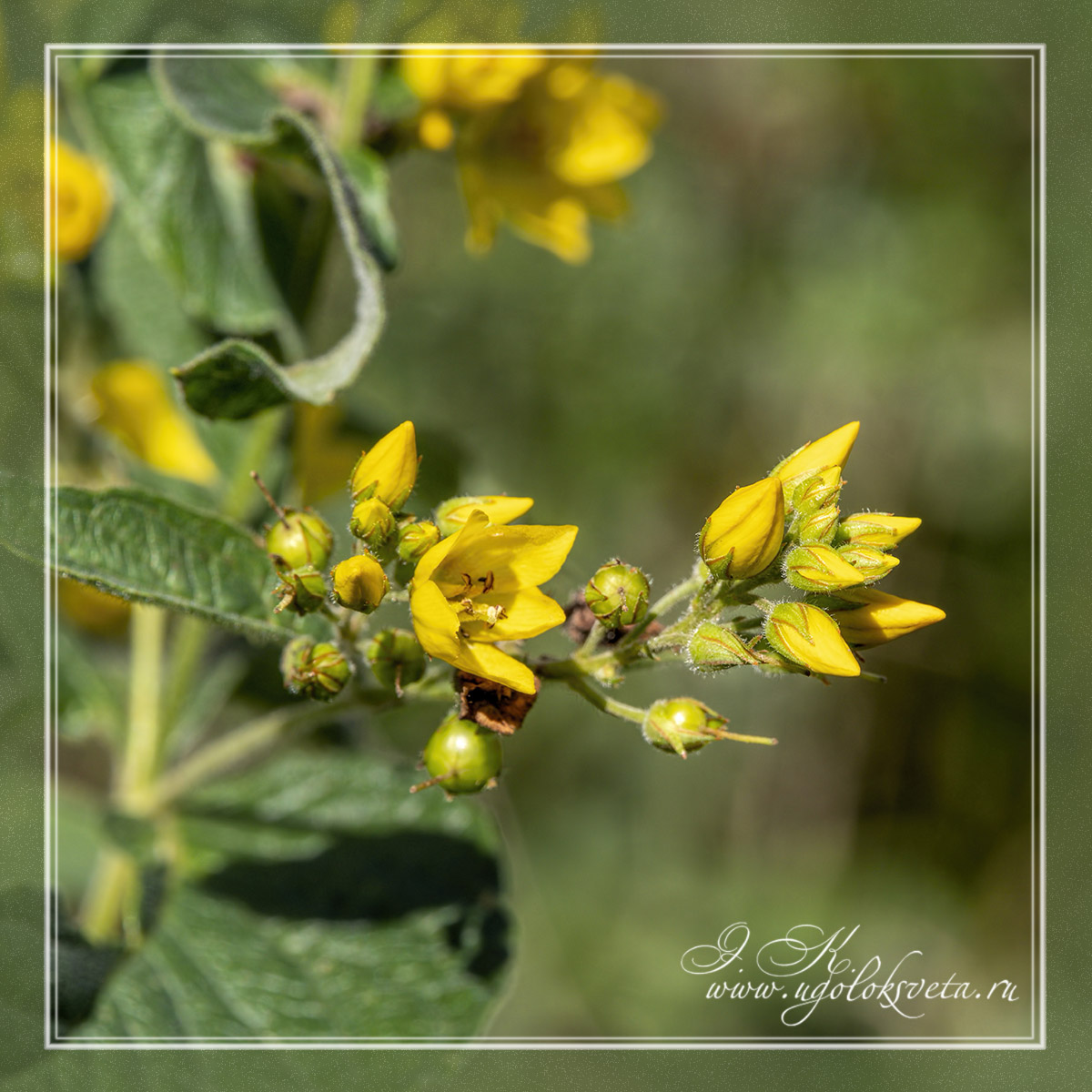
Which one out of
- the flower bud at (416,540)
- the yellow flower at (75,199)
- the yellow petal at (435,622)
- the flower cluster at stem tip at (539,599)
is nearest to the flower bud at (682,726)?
the flower cluster at stem tip at (539,599)

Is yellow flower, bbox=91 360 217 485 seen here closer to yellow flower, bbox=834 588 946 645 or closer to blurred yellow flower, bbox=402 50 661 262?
blurred yellow flower, bbox=402 50 661 262

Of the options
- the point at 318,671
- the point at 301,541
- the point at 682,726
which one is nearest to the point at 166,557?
the point at 301,541

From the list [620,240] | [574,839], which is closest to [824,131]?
[620,240]

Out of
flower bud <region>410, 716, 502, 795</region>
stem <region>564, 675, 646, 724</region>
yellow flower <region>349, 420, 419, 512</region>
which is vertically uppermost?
yellow flower <region>349, 420, 419, 512</region>

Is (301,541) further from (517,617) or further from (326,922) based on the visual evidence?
(326,922)

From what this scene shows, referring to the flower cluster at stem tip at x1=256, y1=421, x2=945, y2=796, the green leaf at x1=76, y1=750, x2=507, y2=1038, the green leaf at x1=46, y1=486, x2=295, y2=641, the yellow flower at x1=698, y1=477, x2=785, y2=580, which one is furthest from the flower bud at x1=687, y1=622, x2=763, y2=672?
the green leaf at x1=76, y1=750, x2=507, y2=1038

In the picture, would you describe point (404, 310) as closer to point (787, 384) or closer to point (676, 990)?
point (787, 384)
